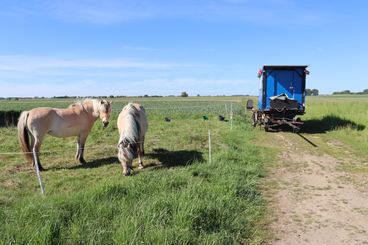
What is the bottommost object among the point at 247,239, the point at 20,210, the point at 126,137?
the point at 247,239

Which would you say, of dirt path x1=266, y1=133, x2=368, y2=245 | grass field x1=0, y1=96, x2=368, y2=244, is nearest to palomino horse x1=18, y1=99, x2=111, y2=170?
grass field x1=0, y1=96, x2=368, y2=244

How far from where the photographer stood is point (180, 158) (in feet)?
31.8

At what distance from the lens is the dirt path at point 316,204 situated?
489 cm

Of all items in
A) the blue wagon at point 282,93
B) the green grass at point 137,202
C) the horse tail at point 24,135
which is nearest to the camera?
the green grass at point 137,202

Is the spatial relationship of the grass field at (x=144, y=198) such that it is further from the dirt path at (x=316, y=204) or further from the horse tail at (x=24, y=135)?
the horse tail at (x=24, y=135)

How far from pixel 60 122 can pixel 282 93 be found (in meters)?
11.1

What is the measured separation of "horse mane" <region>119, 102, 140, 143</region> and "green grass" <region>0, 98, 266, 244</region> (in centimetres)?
85

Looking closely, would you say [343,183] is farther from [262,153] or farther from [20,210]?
[20,210]

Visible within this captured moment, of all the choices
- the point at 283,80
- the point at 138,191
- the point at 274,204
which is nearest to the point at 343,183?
the point at 274,204

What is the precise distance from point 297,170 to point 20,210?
655 cm

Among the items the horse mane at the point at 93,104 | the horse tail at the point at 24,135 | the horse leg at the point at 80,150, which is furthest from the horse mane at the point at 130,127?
the horse tail at the point at 24,135

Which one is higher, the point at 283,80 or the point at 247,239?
the point at 283,80

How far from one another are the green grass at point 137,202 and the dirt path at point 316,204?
0.36 meters

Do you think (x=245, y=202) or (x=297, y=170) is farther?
(x=297, y=170)
